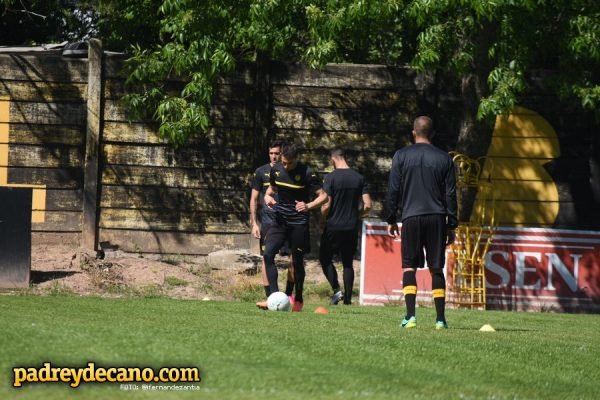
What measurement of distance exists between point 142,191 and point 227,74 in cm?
235

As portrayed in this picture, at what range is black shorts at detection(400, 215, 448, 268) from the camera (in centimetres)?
1146

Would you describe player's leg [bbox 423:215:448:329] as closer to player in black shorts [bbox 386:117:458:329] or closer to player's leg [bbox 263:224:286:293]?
player in black shorts [bbox 386:117:458:329]

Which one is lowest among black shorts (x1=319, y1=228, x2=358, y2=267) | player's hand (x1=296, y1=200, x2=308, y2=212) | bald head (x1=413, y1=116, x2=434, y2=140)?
black shorts (x1=319, y1=228, x2=358, y2=267)

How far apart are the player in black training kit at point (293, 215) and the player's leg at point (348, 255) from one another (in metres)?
2.29

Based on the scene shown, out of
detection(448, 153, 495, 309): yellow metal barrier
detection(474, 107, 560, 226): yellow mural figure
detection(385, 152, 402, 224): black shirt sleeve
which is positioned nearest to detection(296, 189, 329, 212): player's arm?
detection(385, 152, 402, 224): black shirt sleeve

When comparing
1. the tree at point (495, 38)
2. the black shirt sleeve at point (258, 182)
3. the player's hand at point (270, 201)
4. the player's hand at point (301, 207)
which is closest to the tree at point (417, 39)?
the tree at point (495, 38)

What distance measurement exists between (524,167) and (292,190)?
6740 millimetres

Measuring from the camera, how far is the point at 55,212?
19172 millimetres

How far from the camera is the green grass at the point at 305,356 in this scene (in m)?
7.34

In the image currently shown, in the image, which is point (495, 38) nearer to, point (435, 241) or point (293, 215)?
point (293, 215)

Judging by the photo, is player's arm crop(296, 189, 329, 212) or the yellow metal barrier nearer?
player's arm crop(296, 189, 329, 212)

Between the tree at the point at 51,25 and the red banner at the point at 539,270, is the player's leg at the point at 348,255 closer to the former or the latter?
the red banner at the point at 539,270

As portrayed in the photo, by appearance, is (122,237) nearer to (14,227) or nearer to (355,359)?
(14,227)

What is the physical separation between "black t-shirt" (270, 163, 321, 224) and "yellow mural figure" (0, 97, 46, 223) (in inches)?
236
